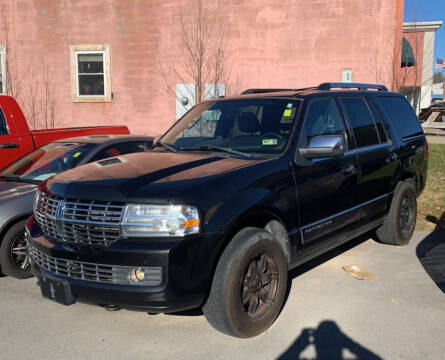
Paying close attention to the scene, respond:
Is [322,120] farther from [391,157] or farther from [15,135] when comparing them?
[15,135]

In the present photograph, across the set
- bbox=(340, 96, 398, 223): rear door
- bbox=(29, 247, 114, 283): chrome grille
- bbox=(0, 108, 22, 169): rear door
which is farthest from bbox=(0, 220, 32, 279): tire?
bbox=(340, 96, 398, 223): rear door

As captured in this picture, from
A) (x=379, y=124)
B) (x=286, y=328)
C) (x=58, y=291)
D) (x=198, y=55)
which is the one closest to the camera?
(x=58, y=291)

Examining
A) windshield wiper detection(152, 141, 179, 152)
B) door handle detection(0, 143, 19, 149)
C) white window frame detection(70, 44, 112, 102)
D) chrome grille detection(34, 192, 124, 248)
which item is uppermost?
white window frame detection(70, 44, 112, 102)

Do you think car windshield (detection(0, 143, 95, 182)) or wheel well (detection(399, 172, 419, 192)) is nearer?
car windshield (detection(0, 143, 95, 182))

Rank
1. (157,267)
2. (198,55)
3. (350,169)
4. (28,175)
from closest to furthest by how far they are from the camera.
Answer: (157,267) → (350,169) → (28,175) → (198,55)

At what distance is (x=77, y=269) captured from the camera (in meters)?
3.33

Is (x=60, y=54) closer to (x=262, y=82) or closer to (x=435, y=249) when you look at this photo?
(x=262, y=82)

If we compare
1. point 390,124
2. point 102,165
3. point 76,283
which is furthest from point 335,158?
point 76,283

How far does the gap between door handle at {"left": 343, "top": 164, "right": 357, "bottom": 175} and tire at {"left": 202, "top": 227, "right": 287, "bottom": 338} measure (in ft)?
4.23

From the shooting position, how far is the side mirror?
4.05 metres

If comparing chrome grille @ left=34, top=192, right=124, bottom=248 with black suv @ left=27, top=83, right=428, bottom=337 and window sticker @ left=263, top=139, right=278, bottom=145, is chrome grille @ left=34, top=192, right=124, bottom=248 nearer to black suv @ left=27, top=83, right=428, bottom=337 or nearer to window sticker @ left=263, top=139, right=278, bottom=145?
black suv @ left=27, top=83, right=428, bottom=337

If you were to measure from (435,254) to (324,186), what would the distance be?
7.52ft

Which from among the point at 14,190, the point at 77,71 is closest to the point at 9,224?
the point at 14,190

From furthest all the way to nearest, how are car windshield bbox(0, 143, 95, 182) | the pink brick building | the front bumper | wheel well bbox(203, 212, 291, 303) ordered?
the pink brick building → car windshield bbox(0, 143, 95, 182) → wheel well bbox(203, 212, 291, 303) → the front bumper
